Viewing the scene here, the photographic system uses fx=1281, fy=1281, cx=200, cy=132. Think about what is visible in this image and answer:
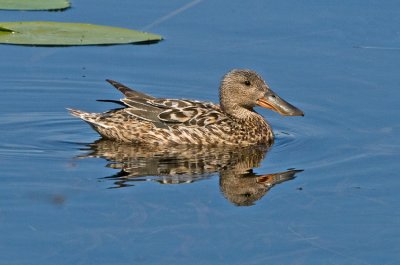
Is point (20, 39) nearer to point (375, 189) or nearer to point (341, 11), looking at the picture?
point (341, 11)

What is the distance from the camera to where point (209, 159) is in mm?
13250

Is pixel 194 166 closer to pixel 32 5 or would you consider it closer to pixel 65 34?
pixel 65 34

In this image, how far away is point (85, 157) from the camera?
13.0 metres

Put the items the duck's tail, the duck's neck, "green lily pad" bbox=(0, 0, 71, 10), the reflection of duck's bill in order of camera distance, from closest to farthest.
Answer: the reflection of duck's bill, the duck's tail, the duck's neck, "green lily pad" bbox=(0, 0, 71, 10)

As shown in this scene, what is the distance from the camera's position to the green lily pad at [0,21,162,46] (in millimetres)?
15711

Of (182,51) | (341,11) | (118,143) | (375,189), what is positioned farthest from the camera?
(341,11)

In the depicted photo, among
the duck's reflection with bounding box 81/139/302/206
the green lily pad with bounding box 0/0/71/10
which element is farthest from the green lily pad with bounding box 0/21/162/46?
the duck's reflection with bounding box 81/139/302/206

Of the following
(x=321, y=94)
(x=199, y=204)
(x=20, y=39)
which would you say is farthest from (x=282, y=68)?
(x=199, y=204)

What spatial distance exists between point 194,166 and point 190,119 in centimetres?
119

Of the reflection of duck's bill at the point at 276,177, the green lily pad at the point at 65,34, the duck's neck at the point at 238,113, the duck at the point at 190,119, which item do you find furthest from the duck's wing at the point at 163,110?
the green lily pad at the point at 65,34

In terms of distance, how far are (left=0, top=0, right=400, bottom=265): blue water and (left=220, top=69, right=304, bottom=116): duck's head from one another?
16.5 inches

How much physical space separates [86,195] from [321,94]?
4325mm

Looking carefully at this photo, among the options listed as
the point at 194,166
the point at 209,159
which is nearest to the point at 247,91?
the point at 209,159

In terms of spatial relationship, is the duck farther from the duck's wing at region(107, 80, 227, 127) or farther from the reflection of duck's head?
the reflection of duck's head
